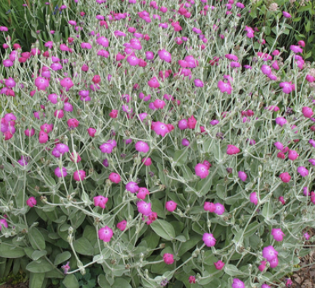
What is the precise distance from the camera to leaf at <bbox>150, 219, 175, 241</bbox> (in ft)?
6.59

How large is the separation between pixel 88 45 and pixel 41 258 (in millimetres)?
1563

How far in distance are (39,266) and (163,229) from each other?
0.78 meters

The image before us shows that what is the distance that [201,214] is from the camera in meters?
2.27

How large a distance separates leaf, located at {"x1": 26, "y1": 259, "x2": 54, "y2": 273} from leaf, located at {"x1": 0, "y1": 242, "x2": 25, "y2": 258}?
98mm

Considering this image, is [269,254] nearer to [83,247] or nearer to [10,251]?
[83,247]

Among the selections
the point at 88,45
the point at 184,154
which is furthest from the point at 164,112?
the point at 88,45

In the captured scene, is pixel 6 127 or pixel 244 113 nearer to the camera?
pixel 6 127

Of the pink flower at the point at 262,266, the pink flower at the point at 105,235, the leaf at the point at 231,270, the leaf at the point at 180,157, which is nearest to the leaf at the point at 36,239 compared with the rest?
the pink flower at the point at 105,235

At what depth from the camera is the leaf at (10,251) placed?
2006 millimetres

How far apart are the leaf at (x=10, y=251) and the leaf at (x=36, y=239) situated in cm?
11

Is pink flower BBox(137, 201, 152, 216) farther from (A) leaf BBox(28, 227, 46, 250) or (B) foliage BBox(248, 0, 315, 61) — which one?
(B) foliage BBox(248, 0, 315, 61)

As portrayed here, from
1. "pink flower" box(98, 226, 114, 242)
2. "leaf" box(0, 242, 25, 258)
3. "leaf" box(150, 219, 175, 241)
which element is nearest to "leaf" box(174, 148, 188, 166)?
"leaf" box(150, 219, 175, 241)

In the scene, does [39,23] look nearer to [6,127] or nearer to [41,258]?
[6,127]

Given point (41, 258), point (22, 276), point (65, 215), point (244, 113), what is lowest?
point (22, 276)
